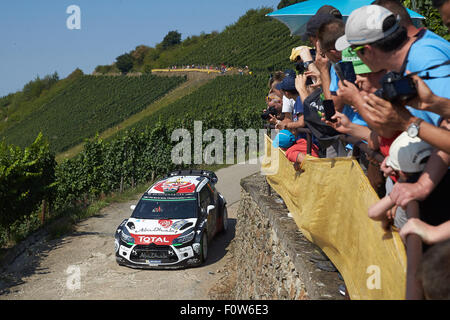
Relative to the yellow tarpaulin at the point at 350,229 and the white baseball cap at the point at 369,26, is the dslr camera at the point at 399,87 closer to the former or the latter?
the white baseball cap at the point at 369,26

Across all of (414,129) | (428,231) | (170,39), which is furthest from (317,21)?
(170,39)

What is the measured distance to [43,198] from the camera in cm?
1791

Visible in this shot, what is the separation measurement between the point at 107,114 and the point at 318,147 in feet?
286

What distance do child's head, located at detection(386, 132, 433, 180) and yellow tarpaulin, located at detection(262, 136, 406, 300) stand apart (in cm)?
36

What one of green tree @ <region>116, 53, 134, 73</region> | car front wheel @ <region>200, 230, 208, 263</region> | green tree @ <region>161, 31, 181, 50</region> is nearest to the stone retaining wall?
car front wheel @ <region>200, 230, 208, 263</region>

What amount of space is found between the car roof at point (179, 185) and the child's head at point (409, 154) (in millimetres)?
10118

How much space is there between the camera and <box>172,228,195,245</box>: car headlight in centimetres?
1130

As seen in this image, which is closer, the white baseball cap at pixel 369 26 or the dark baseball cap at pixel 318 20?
the white baseball cap at pixel 369 26

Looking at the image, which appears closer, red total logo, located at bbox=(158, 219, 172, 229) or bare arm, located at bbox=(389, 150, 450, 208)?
bare arm, located at bbox=(389, 150, 450, 208)

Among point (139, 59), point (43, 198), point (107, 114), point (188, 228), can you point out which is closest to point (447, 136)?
point (188, 228)

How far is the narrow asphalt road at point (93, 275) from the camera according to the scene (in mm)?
10305

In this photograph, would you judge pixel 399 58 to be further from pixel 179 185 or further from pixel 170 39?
pixel 170 39

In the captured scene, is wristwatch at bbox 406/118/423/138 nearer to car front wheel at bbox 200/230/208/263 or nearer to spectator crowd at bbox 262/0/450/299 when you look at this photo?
spectator crowd at bbox 262/0/450/299

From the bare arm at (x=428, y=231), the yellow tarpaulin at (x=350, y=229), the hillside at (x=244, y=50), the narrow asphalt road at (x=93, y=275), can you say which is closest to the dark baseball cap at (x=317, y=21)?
the yellow tarpaulin at (x=350, y=229)
